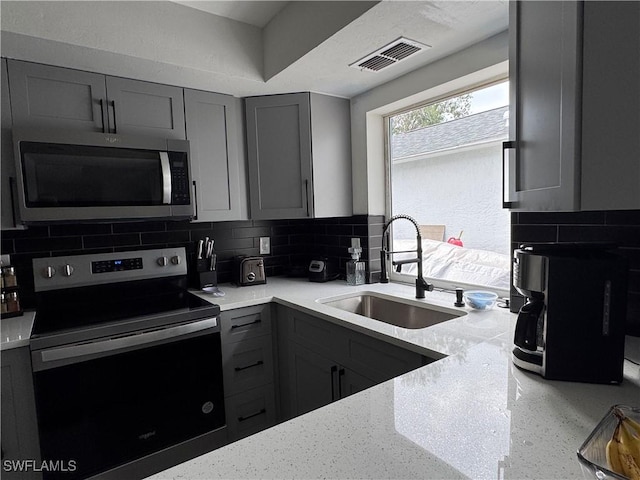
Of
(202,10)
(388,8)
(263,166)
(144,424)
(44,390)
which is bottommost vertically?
(144,424)

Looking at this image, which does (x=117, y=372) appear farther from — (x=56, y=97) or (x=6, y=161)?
(x=56, y=97)

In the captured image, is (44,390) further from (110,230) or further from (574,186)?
(574,186)

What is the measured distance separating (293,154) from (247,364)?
132 centimetres

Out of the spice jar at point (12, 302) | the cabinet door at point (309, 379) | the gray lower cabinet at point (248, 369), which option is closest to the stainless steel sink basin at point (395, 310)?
the cabinet door at point (309, 379)

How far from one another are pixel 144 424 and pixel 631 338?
1974mm

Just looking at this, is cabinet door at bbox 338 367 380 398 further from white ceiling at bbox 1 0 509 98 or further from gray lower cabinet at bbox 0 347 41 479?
white ceiling at bbox 1 0 509 98

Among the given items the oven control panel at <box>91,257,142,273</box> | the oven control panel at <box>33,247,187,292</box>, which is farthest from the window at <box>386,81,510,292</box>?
the oven control panel at <box>91,257,142,273</box>

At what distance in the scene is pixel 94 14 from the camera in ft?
4.93

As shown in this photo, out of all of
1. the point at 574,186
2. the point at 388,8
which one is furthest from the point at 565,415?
the point at 388,8

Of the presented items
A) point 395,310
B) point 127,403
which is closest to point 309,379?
point 395,310

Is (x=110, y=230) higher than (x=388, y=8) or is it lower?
lower

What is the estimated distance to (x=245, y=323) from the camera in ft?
6.39

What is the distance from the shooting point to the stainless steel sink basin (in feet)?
5.72

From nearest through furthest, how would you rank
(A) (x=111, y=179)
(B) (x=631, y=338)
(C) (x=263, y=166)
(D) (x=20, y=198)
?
1. (B) (x=631, y=338)
2. (D) (x=20, y=198)
3. (A) (x=111, y=179)
4. (C) (x=263, y=166)
